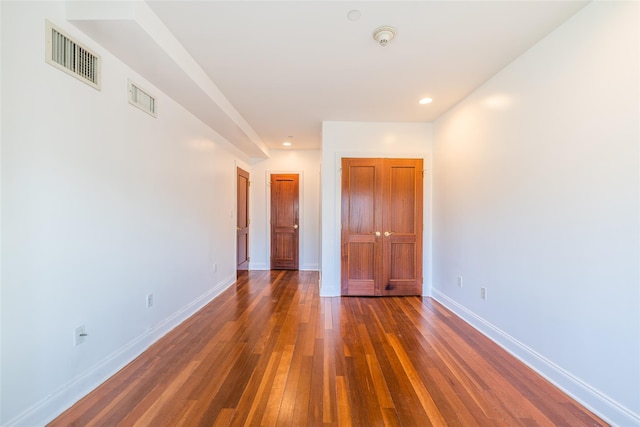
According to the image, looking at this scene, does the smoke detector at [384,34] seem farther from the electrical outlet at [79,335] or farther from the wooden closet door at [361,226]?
the electrical outlet at [79,335]

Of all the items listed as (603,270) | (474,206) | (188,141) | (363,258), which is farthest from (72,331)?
(474,206)

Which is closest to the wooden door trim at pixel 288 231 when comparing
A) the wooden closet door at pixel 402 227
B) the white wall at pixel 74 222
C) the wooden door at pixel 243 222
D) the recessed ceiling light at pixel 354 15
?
the wooden door at pixel 243 222

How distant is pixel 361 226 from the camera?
3.78 metres

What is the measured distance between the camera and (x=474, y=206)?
9.23 feet

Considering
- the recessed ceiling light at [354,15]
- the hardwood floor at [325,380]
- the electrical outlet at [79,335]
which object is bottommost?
the hardwood floor at [325,380]

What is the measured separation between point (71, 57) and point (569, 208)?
344cm

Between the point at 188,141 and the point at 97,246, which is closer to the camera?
the point at 97,246

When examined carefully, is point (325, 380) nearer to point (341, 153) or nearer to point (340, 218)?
point (340, 218)

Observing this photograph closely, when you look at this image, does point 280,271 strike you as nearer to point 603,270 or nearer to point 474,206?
point 474,206

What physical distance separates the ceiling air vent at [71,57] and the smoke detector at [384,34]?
2.00 metres

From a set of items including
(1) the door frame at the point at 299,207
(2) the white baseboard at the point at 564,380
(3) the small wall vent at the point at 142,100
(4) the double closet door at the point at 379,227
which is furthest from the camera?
(1) the door frame at the point at 299,207

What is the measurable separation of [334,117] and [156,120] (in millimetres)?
2205

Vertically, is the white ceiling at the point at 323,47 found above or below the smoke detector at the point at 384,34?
above

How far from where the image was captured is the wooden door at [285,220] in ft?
18.3
